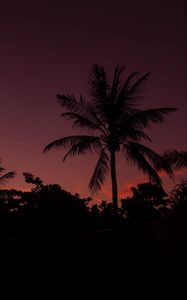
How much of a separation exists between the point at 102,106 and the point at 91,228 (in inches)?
A: 251

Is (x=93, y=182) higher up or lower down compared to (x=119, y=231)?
higher up

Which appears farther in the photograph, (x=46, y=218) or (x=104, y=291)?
(x=46, y=218)

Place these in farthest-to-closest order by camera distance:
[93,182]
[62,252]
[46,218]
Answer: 1. [46,218]
2. [93,182]
3. [62,252]

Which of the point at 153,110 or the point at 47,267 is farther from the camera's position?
the point at 153,110

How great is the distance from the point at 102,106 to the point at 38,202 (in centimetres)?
764

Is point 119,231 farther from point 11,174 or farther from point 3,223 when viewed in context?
point 11,174

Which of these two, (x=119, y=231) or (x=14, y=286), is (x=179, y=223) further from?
(x=14, y=286)

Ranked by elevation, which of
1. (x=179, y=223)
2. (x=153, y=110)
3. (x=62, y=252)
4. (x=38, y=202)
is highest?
(x=153, y=110)

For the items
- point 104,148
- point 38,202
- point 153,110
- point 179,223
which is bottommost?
point 179,223

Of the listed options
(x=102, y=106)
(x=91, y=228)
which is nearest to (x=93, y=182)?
(x=102, y=106)

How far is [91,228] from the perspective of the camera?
16.6 metres

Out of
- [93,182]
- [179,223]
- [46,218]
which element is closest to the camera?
[179,223]

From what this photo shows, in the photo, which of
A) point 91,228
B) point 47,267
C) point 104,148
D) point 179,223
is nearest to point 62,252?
point 47,267

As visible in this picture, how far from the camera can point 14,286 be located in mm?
4375
